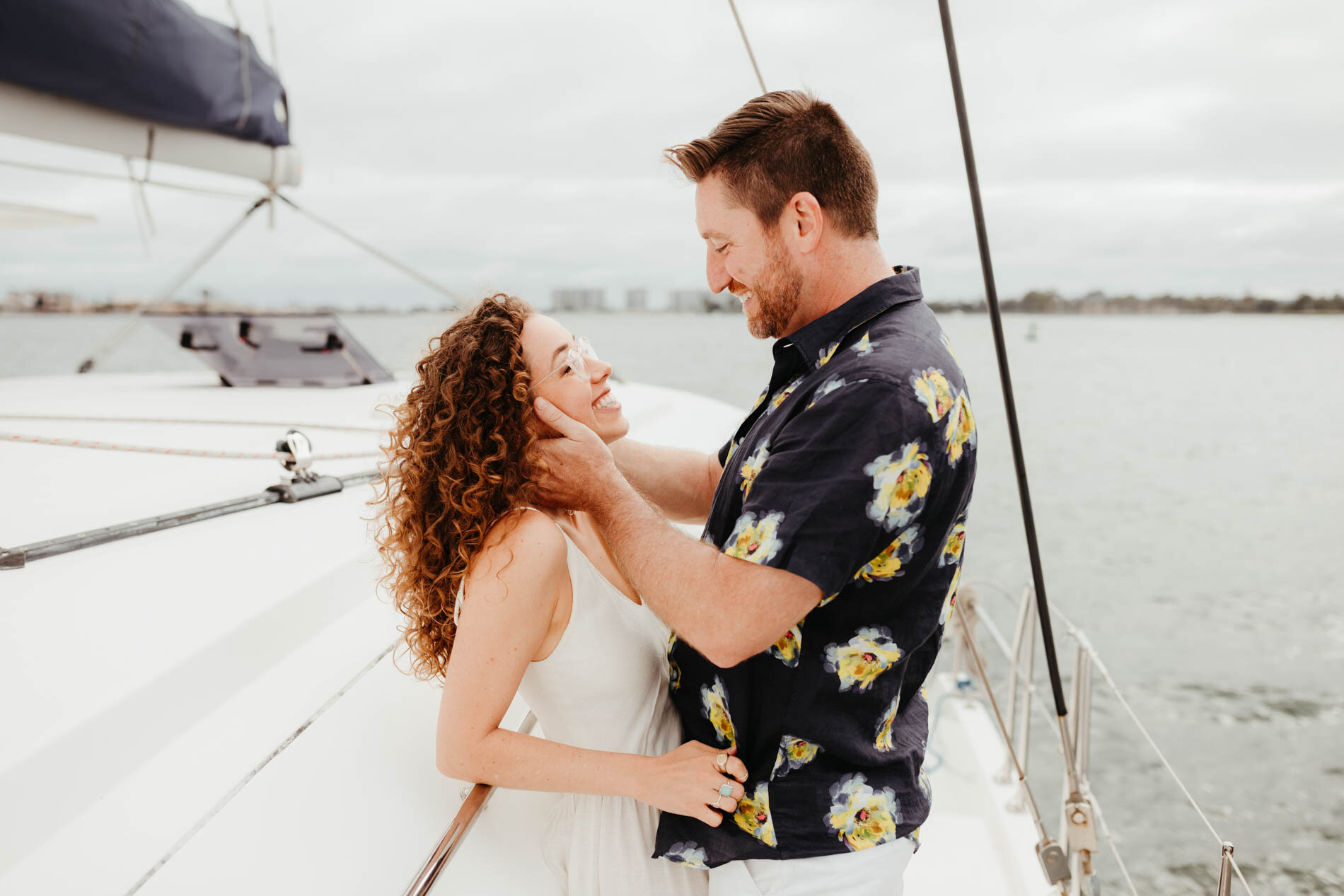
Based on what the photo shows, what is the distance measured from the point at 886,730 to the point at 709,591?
373mm

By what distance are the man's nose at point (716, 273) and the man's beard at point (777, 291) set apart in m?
0.06

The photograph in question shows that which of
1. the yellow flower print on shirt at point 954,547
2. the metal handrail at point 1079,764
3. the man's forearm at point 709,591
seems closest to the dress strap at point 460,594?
the man's forearm at point 709,591

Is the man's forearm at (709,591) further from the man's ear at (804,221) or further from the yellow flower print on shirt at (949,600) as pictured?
the man's ear at (804,221)

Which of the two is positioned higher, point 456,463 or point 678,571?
point 456,463

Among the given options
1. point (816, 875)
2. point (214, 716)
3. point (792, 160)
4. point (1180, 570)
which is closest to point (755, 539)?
point (816, 875)

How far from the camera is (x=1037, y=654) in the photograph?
27.7ft

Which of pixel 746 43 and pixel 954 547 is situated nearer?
pixel 954 547

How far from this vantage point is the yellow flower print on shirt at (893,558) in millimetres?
1138

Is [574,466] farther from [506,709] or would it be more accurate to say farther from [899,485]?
[899,485]

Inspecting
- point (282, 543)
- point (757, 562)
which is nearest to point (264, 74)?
point (282, 543)

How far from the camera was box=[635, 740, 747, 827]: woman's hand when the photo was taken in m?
1.19

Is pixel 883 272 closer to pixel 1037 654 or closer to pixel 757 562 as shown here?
pixel 757 562

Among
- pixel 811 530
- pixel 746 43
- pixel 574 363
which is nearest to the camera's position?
pixel 811 530

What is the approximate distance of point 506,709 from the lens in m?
1.18
